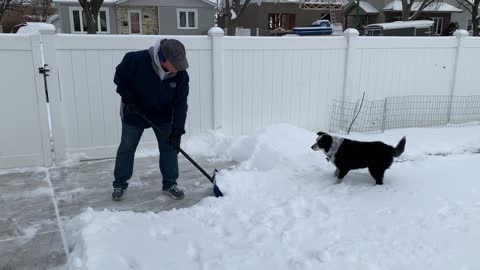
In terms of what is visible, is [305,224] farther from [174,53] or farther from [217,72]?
[217,72]

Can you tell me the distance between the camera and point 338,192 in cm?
404

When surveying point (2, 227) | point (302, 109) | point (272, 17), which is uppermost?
point (272, 17)

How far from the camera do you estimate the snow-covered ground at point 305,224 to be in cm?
283

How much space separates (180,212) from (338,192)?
1459 mm

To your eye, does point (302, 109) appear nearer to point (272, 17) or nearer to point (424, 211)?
point (424, 211)

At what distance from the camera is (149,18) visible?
2656cm

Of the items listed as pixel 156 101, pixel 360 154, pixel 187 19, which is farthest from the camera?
pixel 187 19

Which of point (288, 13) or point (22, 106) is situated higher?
point (288, 13)

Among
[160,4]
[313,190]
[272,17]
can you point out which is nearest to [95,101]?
[313,190]

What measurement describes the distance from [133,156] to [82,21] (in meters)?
24.0

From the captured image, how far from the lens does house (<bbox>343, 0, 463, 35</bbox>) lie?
29.4m

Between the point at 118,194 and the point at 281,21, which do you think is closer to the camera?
the point at 118,194

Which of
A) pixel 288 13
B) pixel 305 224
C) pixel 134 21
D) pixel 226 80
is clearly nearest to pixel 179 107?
pixel 305 224

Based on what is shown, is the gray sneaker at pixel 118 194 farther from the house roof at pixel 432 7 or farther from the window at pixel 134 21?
the house roof at pixel 432 7
